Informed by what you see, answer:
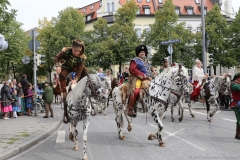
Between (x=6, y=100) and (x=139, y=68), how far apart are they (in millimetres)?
10028

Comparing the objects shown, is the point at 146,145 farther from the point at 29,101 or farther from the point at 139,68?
the point at 29,101

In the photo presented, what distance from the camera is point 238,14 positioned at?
150ft

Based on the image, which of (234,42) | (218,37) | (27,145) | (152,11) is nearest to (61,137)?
(27,145)

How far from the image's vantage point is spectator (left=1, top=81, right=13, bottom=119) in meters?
16.4

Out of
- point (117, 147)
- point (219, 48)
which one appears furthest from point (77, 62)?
point (219, 48)

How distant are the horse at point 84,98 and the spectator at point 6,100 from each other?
9340mm

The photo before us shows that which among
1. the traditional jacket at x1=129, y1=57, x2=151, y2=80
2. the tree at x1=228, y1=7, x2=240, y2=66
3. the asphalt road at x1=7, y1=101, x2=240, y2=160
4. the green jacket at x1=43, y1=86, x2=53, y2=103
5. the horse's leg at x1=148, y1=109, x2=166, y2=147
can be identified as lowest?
the asphalt road at x1=7, y1=101, x2=240, y2=160

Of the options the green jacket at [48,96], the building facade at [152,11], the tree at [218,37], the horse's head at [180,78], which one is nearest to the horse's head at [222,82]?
the horse's head at [180,78]

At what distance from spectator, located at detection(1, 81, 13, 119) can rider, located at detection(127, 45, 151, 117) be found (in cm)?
954

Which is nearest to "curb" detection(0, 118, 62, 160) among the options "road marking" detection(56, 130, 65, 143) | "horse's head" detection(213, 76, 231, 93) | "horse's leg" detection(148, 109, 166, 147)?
"road marking" detection(56, 130, 65, 143)

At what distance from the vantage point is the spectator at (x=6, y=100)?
16.4m

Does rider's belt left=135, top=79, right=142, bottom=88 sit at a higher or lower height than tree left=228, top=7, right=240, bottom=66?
lower

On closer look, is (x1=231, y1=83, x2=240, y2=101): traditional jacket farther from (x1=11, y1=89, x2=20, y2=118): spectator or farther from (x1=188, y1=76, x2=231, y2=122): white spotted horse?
(x1=11, y1=89, x2=20, y2=118): spectator

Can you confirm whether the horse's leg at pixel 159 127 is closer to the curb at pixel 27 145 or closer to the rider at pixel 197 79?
the curb at pixel 27 145
